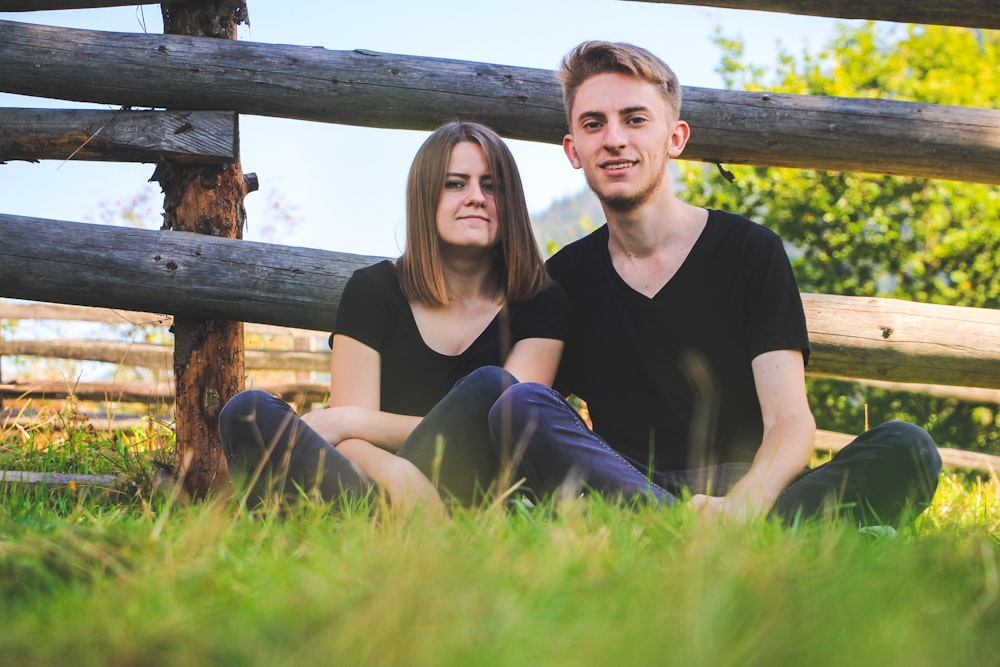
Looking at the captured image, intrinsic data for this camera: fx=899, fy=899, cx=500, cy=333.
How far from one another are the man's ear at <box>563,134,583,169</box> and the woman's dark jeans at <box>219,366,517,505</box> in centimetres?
88

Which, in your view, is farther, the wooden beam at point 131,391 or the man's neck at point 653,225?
the wooden beam at point 131,391

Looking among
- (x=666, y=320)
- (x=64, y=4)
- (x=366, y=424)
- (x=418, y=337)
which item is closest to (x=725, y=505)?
(x=666, y=320)

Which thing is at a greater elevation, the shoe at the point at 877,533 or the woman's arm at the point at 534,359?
the woman's arm at the point at 534,359

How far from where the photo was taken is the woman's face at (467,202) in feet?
9.88

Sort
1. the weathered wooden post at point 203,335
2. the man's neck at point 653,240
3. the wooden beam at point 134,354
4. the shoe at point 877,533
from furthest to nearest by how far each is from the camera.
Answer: the wooden beam at point 134,354 → the weathered wooden post at point 203,335 → the man's neck at point 653,240 → the shoe at point 877,533

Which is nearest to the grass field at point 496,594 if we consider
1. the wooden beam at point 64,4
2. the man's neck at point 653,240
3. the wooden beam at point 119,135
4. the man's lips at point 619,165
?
the man's neck at point 653,240

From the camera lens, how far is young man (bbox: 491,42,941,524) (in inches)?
106

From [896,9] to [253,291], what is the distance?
2946mm

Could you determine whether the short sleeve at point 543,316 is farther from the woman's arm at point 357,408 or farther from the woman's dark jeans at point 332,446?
the woman's arm at point 357,408

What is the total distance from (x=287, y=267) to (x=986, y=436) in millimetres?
6499

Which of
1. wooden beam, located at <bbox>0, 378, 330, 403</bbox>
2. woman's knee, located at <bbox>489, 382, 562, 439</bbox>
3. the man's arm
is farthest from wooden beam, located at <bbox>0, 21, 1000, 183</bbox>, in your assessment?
wooden beam, located at <bbox>0, 378, 330, 403</bbox>

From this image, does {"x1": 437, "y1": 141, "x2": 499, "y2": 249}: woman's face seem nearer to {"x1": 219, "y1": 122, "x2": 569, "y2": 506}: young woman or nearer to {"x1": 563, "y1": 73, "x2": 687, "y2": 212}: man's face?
{"x1": 219, "y1": 122, "x2": 569, "y2": 506}: young woman

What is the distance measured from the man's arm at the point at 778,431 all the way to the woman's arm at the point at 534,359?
65cm

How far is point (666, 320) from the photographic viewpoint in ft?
9.57
